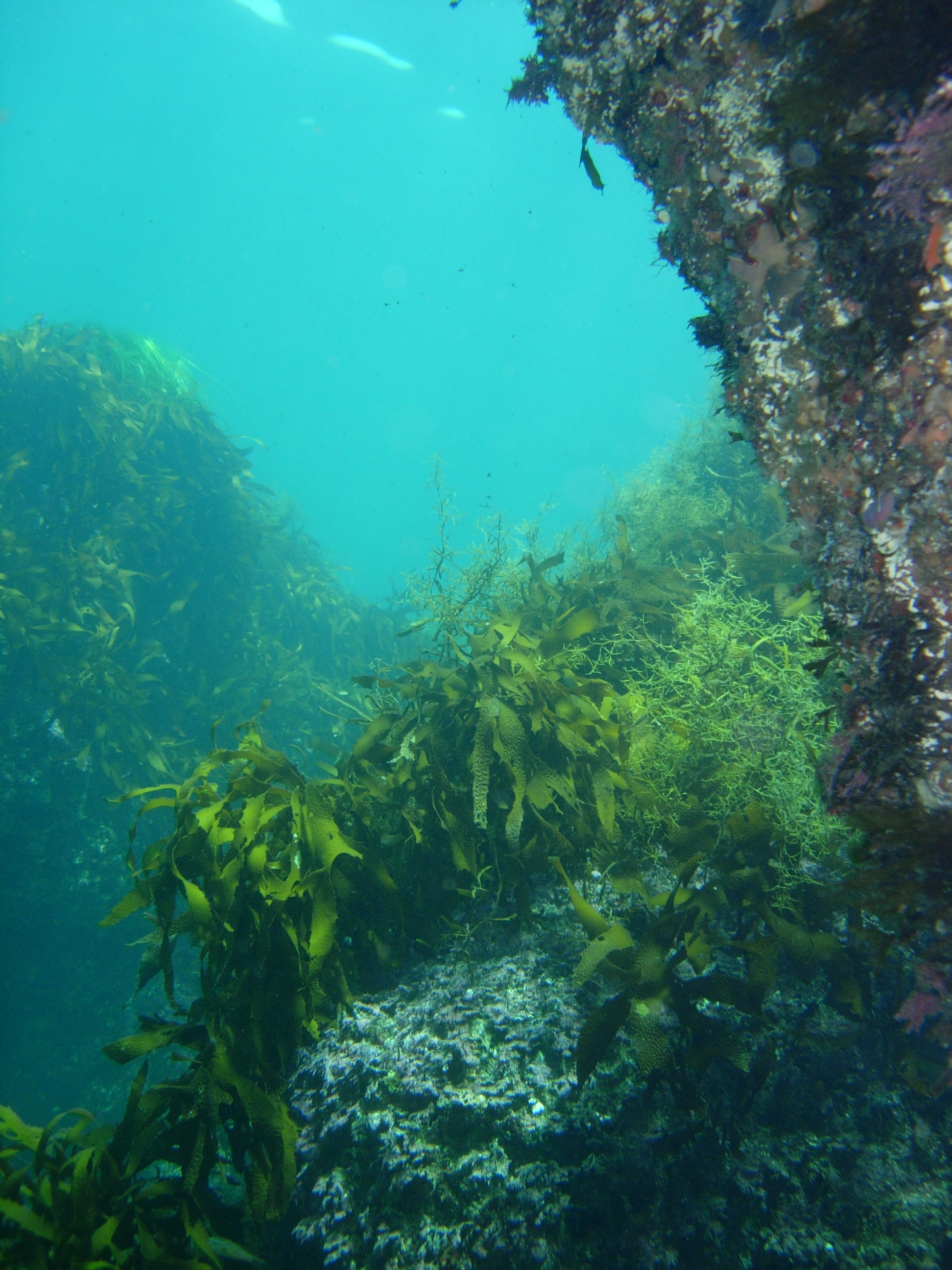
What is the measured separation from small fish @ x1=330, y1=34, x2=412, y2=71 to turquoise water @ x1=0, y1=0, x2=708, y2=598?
0.60 m

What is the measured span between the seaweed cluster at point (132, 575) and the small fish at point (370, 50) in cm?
3714

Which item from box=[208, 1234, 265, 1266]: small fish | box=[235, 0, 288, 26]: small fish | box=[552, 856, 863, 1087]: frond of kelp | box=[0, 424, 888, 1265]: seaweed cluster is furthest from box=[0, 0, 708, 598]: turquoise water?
box=[208, 1234, 265, 1266]: small fish

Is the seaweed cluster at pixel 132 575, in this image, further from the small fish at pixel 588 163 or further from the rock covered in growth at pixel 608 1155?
the small fish at pixel 588 163

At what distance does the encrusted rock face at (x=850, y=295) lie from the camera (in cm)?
90

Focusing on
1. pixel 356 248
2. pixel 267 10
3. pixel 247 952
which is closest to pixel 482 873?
pixel 247 952

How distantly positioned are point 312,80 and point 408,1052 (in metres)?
52.9

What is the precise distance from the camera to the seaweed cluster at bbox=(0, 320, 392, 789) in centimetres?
493

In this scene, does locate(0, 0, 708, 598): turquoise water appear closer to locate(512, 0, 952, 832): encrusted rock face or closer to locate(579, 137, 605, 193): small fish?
locate(579, 137, 605, 193): small fish

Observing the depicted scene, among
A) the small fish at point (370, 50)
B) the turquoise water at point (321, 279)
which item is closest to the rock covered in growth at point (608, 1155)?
the turquoise water at point (321, 279)

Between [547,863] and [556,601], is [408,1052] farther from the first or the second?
[556,601]

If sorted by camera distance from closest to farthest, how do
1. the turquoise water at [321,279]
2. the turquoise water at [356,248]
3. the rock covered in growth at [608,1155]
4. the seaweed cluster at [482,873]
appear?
the rock covered in growth at [608,1155], the seaweed cluster at [482,873], the turquoise water at [321,279], the turquoise water at [356,248]

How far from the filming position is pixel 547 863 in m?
2.15

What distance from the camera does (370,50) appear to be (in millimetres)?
30281

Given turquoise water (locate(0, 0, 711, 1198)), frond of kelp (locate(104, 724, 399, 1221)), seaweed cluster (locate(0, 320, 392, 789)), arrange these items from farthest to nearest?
seaweed cluster (locate(0, 320, 392, 789)), turquoise water (locate(0, 0, 711, 1198)), frond of kelp (locate(104, 724, 399, 1221))
